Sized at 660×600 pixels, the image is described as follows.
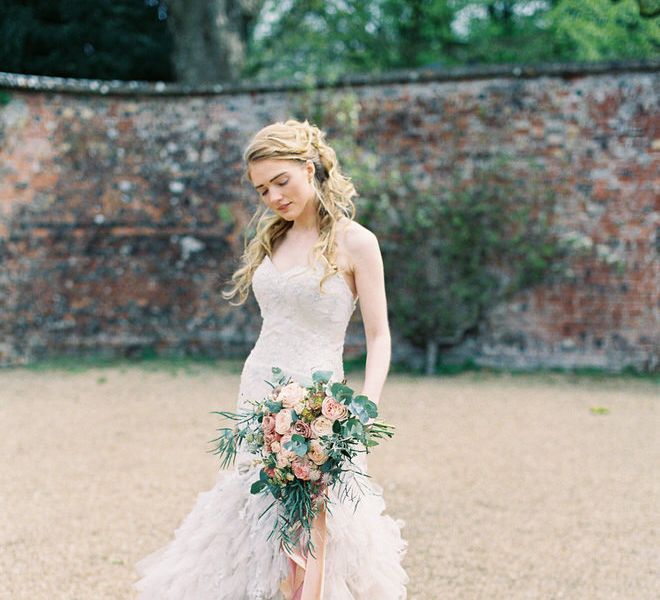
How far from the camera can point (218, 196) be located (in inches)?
377

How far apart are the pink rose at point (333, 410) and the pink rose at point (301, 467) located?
155 millimetres

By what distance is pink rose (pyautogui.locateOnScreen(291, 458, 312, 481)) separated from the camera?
84.3 inches

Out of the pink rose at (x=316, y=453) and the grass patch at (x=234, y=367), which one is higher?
the pink rose at (x=316, y=453)

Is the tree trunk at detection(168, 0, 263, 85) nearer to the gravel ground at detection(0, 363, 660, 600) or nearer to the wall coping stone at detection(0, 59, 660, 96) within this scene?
the wall coping stone at detection(0, 59, 660, 96)

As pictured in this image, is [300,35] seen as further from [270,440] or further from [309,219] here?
[270,440]

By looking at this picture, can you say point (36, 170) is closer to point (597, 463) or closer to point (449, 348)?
point (449, 348)

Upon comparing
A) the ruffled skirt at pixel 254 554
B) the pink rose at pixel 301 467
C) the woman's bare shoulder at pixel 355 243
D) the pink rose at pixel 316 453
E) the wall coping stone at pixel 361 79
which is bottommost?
the ruffled skirt at pixel 254 554

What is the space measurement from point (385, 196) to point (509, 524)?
515 cm

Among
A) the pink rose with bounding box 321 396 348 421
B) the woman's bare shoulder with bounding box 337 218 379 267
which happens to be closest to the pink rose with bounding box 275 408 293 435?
the pink rose with bounding box 321 396 348 421

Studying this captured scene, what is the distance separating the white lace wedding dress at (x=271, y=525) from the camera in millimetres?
2467

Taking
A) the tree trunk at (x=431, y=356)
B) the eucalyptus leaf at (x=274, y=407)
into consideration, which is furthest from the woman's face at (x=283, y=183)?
the tree trunk at (x=431, y=356)

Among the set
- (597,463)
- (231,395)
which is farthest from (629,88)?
(231,395)

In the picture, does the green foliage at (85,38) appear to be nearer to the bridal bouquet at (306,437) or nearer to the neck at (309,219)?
the neck at (309,219)

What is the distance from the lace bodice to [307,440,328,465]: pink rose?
48 cm
